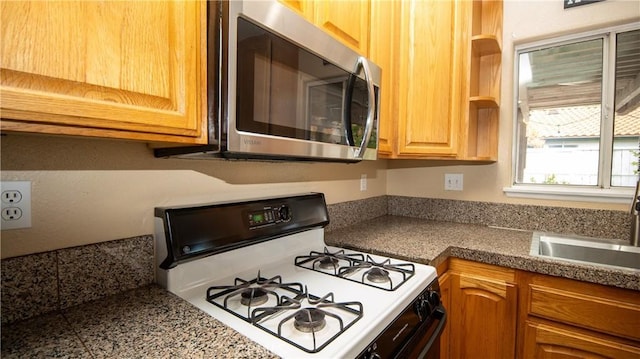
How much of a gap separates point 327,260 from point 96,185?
797mm

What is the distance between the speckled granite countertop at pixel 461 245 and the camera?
3.67 feet

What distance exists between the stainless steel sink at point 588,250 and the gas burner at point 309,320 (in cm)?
108

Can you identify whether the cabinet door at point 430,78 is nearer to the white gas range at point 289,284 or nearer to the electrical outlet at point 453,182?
the electrical outlet at point 453,182

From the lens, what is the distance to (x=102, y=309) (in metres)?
0.76

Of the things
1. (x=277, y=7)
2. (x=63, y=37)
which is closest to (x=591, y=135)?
(x=277, y=7)

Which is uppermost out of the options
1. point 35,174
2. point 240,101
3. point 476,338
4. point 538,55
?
point 538,55

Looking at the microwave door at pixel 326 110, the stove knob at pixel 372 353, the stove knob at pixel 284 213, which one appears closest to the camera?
the stove knob at pixel 372 353

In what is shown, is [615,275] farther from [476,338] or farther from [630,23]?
[630,23]

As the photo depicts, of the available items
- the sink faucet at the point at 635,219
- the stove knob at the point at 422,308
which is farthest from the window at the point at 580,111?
the stove knob at the point at 422,308

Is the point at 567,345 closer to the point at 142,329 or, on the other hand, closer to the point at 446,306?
the point at 446,306

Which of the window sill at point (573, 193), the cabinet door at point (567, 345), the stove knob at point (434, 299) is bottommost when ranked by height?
the cabinet door at point (567, 345)

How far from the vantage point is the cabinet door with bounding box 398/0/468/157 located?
1.57m

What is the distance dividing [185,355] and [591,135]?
2128 millimetres

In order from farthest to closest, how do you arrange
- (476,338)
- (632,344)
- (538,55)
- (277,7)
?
(538,55) → (476,338) → (632,344) → (277,7)
